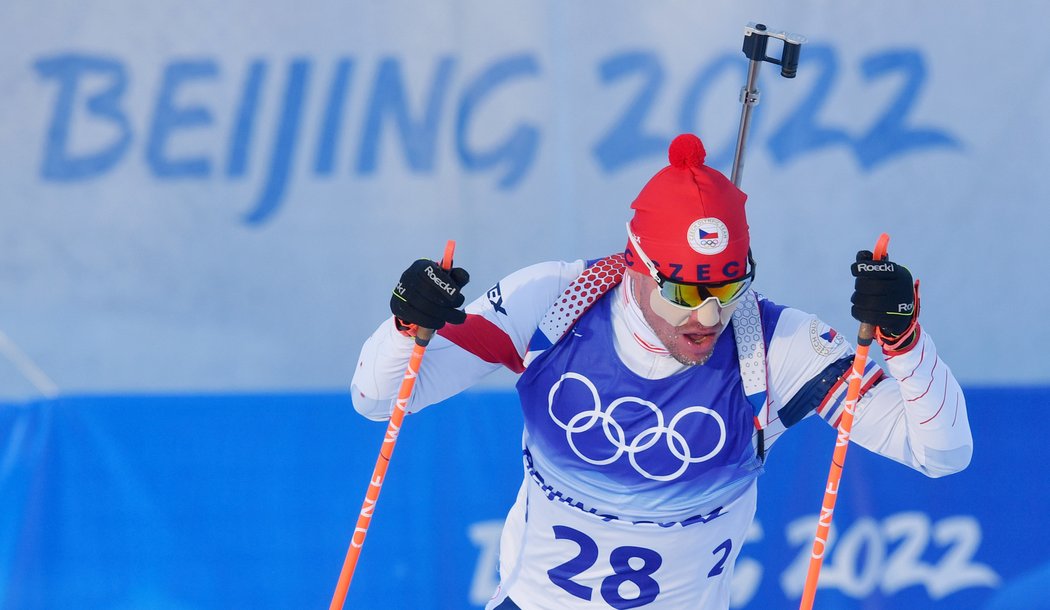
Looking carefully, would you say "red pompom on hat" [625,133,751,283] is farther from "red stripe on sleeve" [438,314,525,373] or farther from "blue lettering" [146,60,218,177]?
"blue lettering" [146,60,218,177]

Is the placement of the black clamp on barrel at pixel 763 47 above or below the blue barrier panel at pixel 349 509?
above

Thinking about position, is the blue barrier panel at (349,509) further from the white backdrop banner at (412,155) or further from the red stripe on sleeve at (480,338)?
the red stripe on sleeve at (480,338)

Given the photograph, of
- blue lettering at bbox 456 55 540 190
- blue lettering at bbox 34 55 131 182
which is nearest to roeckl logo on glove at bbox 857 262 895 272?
blue lettering at bbox 456 55 540 190

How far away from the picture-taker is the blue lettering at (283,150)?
12.9ft

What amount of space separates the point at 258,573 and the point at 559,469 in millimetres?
1691

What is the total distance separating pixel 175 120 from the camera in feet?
12.9

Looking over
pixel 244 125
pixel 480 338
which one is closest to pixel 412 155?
pixel 244 125

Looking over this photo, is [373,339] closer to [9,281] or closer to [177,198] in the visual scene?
[177,198]

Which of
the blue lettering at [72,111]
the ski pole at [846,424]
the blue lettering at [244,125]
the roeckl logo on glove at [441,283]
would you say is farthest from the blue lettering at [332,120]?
the ski pole at [846,424]

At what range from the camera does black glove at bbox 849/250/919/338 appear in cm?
236

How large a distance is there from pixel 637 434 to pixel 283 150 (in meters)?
1.78

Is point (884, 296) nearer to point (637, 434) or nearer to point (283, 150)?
point (637, 434)

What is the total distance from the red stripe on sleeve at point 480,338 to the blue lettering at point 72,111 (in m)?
1.71

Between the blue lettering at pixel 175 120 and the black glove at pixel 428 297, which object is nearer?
the black glove at pixel 428 297
